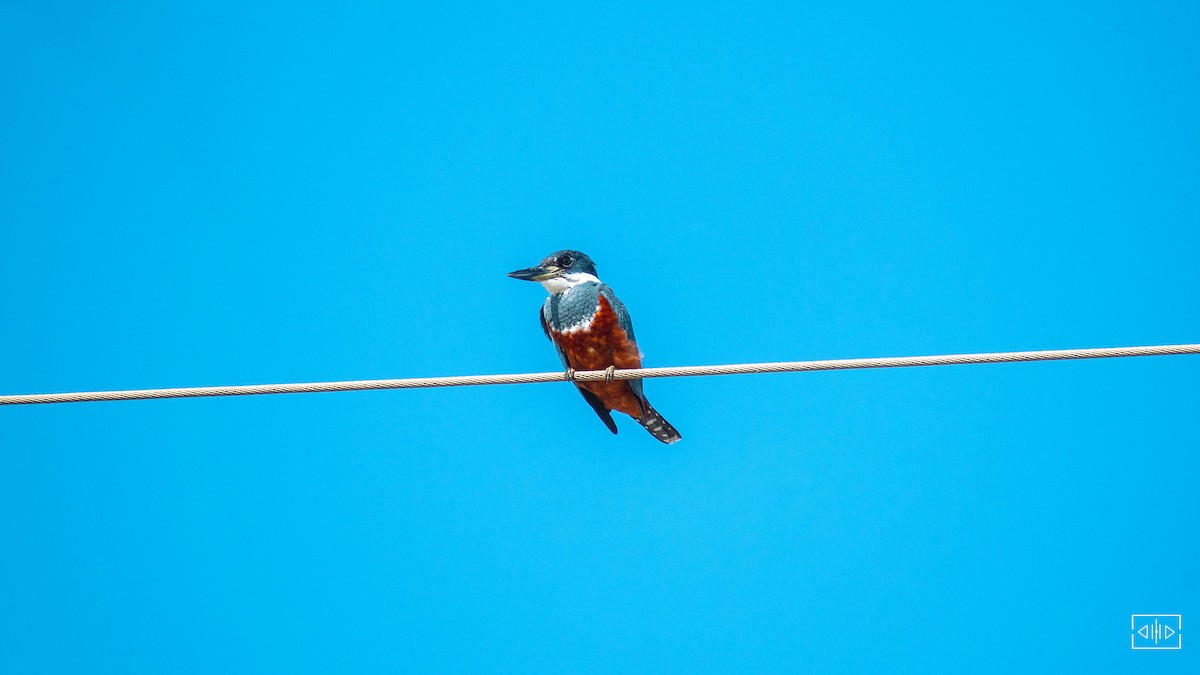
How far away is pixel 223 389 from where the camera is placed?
414 centimetres

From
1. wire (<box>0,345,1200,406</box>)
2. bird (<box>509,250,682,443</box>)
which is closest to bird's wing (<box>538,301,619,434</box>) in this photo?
bird (<box>509,250,682,443</box>)

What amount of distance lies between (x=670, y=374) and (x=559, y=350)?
229 cm

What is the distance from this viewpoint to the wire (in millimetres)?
3855

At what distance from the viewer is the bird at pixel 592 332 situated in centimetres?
618

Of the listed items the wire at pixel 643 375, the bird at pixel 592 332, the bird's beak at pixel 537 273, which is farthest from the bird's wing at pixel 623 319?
the wire at pixel 643 375

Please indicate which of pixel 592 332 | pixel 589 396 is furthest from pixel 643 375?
pixel 589 396

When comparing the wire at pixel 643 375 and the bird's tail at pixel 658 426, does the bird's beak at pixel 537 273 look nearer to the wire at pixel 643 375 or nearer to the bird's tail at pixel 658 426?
the bird's tail at pixel 658 426

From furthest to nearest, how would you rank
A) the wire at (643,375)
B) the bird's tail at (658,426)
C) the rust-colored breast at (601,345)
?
1. the bird's tail at (658,426)
2. the rust-colored breast at (601,345)
3. the wire at (643,375)

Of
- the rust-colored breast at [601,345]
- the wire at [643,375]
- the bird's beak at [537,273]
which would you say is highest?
the bird's beak at [537,273]

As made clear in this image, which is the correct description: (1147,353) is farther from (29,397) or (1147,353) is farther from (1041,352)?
(29,397)

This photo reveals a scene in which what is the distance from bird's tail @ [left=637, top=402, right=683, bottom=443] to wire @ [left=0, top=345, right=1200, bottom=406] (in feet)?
7.96

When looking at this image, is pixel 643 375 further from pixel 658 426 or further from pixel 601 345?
pixel 658 426

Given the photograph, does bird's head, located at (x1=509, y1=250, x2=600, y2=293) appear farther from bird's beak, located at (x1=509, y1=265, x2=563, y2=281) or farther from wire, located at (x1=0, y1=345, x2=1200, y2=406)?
wire, located at (x1=0, y1=345, x2=1200, y2=406)

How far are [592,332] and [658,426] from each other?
1011mm
